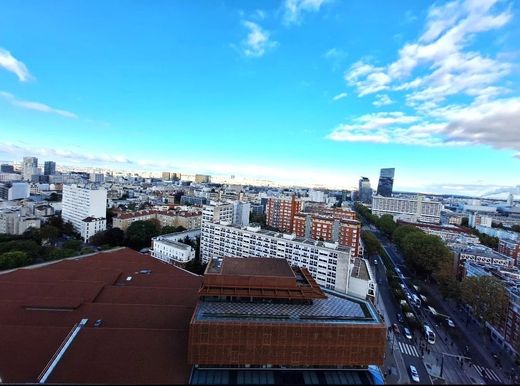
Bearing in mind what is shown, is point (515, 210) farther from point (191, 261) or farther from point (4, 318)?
point (4, 318)

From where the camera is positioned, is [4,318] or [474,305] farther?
[474,305]

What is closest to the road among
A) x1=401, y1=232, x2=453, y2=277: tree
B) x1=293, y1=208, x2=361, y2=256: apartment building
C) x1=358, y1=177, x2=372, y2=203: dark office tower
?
x1=401, y1=232, x2=453, y2=277: tree

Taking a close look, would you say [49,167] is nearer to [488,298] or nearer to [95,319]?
[95,319]

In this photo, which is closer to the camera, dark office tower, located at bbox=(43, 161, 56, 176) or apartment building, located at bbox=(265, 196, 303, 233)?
apartment building, located at bbox=(265, 196, 303, 233)

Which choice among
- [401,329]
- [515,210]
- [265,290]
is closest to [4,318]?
[265,290]

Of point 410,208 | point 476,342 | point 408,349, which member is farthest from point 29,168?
point 476,342

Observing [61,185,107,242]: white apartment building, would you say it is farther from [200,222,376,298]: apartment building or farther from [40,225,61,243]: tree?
[200,222,376,298]: apartment building
